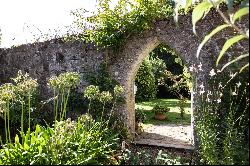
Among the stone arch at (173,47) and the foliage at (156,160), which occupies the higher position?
the stone arch at (173,47)

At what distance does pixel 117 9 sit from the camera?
7316 mm

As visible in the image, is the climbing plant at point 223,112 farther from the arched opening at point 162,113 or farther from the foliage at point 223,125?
the arched opening at point 162,113

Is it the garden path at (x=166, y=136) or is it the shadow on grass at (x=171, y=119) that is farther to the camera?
the shadow on grass at (x=171, y=119)

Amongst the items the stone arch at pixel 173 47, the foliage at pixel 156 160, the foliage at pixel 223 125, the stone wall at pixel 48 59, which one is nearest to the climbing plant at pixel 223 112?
the foliage at pixel 223 125

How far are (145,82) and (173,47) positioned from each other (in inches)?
280

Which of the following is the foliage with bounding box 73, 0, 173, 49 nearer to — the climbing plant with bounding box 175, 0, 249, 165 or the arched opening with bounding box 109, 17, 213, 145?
the arched opening with bounding box 109, 17, 213, 145

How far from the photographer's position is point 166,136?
864 centimetres

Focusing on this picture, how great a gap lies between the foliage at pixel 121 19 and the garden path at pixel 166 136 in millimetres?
2159

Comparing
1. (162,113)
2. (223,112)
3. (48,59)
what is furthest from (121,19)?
(162,113)

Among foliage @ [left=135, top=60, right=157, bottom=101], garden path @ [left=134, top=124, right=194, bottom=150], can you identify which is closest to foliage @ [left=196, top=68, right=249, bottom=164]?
garden path @ [left=134, top=124, right=194, bottom=150]

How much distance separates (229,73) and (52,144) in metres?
3.24

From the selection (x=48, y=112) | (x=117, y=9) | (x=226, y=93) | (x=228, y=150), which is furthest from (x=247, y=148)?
(x=48, y=112)

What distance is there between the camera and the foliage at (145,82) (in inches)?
527

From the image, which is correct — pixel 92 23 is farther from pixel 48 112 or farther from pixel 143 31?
pixel 48 112
